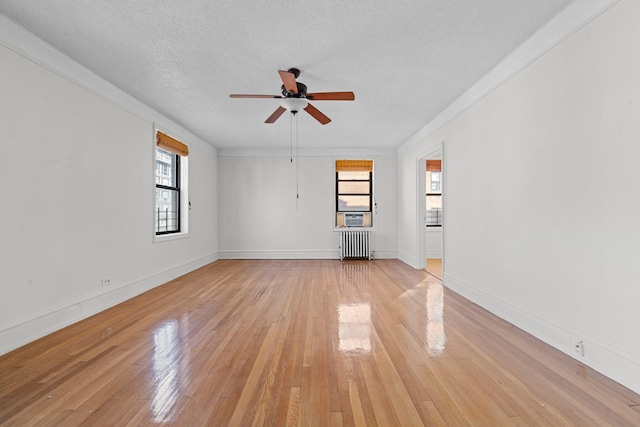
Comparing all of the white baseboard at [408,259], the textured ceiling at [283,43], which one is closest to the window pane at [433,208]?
the white baseboard at [408,259]

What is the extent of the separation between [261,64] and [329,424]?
3.14 meters

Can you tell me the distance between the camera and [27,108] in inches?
109

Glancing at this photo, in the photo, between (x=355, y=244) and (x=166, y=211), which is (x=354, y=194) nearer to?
(x=355, y=244)

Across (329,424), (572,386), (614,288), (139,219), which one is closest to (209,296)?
(139,219)

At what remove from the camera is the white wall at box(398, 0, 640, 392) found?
201 centimetres

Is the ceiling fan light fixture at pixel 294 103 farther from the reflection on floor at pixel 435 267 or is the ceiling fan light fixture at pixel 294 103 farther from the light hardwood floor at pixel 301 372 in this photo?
the reflection on floor at pixel 435 267

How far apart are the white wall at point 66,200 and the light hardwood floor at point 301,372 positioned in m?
0.29

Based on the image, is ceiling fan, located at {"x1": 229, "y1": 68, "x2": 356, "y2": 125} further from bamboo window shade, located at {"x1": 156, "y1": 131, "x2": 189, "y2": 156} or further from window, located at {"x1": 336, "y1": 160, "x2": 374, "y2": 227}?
window, located at {"x1": 336, "y1": 160, "x2": 374, "y2": 227}

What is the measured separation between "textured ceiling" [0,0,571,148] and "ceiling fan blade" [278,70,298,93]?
0.94 feet

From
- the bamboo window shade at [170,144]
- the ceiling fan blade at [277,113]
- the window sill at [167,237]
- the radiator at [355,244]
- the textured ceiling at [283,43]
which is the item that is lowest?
the radiator at [355,244]

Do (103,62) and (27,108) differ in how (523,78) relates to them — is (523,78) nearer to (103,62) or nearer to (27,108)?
(103,62)

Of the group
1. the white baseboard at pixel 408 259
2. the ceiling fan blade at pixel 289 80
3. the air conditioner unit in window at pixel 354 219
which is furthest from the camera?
the air conditioner unit in window at pixel 354 219

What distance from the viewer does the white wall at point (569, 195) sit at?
6.59ft

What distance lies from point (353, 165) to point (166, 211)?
163 inches
